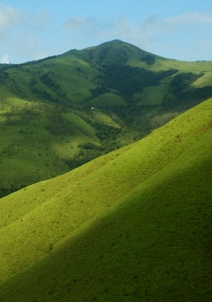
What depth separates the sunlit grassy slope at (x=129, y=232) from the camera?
147ft

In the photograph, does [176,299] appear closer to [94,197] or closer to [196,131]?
[94,197]

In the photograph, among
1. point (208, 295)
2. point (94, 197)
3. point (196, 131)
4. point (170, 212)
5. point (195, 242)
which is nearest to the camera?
point (208, 295)

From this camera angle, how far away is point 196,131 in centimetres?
9050

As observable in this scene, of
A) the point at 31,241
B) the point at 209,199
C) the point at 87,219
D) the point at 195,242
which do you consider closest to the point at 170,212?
the point at 209,199

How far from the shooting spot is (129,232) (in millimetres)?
57281

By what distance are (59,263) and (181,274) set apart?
24.0 meters

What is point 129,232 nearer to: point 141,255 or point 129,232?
point 129,232

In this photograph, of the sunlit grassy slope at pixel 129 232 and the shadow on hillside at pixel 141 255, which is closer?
the shadow on hillside at pixel 141 255

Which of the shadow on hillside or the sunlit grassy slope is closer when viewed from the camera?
the shadow on hillside

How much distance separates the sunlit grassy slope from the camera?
44.9 meters

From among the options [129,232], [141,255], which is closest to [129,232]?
[129,232]

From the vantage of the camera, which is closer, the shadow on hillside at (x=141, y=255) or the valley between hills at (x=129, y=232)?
the shadow on hillside at (x=141, y=255)

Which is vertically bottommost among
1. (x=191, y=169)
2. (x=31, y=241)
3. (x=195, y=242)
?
(x=31, y=241)

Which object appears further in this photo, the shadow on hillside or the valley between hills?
the valley between hills
